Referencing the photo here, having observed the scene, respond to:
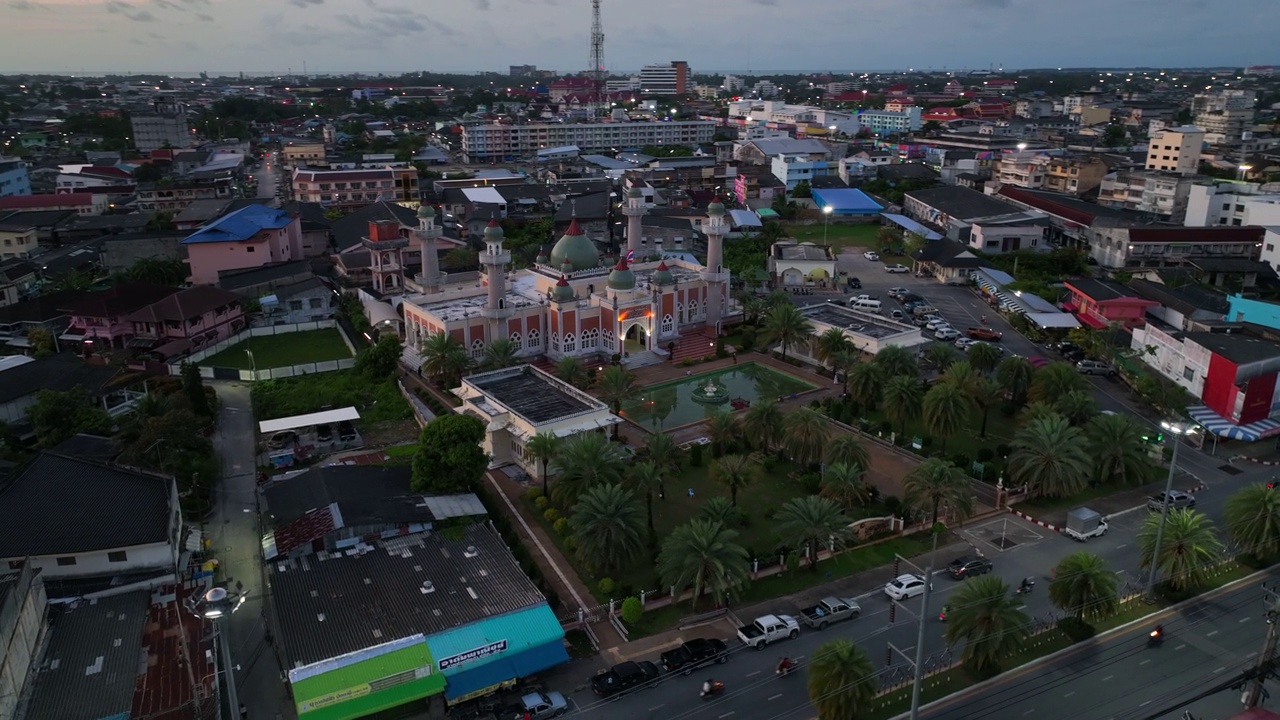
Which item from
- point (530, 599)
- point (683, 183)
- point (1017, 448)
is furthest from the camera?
point (683, 183)

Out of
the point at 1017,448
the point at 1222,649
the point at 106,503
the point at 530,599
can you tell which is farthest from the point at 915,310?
the point at 106,503

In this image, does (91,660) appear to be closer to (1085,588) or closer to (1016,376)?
(1085,588)

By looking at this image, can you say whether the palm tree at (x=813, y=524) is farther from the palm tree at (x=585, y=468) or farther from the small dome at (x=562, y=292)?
the small dome at (x=562, y=292)

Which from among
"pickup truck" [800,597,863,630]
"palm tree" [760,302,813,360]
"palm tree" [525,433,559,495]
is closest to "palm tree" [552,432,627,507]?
"palm tree" [525,433,559,495]

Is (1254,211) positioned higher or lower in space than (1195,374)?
higher

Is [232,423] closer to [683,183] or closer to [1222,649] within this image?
[1222,649]

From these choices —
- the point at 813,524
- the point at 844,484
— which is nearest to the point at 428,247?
the point at 844,484

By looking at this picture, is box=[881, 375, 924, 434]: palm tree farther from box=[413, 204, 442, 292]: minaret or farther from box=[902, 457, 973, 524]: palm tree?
box=[413, 204, 442, 292]: minaret
